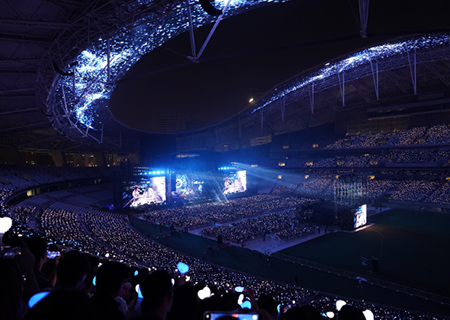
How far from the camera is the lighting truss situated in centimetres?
1616

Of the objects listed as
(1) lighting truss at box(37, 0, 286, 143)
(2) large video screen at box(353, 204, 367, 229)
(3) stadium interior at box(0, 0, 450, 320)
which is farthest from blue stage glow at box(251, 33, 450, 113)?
(1) lighting truss at box(37, 0, 286, 143)

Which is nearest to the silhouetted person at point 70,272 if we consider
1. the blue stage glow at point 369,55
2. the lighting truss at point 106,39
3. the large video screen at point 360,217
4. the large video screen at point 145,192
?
the lighting truss at point 106,39

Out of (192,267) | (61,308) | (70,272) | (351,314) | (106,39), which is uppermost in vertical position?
(106,39)

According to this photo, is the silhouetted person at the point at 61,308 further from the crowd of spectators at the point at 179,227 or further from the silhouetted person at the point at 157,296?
the silhouetted person at the point at 157,296

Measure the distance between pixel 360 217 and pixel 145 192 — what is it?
96.3 feet

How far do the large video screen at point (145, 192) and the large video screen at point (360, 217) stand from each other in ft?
92.7

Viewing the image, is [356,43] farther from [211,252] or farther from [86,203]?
[86,203]

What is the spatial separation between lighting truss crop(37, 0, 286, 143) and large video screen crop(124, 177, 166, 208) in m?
16.5

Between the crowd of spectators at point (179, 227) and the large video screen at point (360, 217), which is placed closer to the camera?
the crowd of spectators at point (179, 227)

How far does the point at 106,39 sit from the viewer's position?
59.0ft

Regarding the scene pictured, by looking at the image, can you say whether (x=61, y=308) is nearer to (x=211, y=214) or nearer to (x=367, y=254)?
(x=367, y=254)

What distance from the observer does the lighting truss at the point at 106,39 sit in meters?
16.2


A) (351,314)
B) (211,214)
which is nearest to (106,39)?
(351,314)

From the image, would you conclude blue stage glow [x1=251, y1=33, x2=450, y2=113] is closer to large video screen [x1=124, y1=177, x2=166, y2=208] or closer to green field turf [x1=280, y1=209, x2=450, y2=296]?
green field turf [x1=280, y1=209, x2=450, y2=296]
